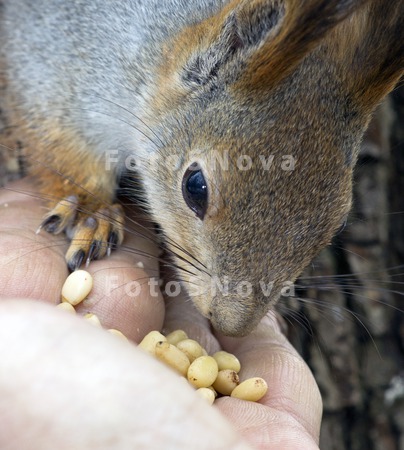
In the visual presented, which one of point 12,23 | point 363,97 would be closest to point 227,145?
point 363,97

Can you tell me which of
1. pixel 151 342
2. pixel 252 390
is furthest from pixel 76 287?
pixel 252 390

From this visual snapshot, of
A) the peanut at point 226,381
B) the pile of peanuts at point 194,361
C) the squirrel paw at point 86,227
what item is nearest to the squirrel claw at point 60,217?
the squirrel paw at point 86,227

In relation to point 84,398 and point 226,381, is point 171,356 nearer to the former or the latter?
point 226,381

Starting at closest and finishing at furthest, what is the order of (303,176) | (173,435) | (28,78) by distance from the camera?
(173,435), (303,176), (28,78)

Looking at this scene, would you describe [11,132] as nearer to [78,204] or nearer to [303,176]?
[78,204]

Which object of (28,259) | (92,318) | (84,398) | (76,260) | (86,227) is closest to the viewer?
(84,398)
